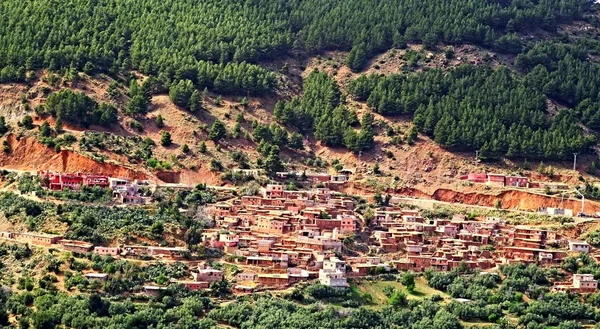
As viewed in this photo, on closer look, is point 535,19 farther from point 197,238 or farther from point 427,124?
point 197,238

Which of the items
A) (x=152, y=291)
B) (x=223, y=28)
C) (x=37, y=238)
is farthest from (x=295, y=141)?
(x=152, y=291)

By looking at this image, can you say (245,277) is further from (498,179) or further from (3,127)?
(498,179)

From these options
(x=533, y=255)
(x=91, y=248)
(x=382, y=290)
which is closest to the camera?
(x=91, y=248)

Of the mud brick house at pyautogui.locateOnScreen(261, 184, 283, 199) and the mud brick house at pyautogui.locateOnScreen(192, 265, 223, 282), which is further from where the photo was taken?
the mud brick house at pyautogui.locateOnScreen(261, 184, 283, 199)

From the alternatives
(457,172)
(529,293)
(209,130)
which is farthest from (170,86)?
(529,293)

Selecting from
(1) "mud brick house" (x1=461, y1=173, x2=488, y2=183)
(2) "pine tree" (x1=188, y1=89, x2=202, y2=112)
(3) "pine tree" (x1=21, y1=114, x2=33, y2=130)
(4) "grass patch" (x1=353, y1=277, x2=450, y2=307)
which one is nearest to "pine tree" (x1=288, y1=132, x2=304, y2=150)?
(2) "pine tree" (x1=188, y1=89, x2=202, y2=112)

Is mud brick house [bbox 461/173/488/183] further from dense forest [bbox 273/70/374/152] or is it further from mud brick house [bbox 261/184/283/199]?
mud brick house [bbox 261/184/283/199]
